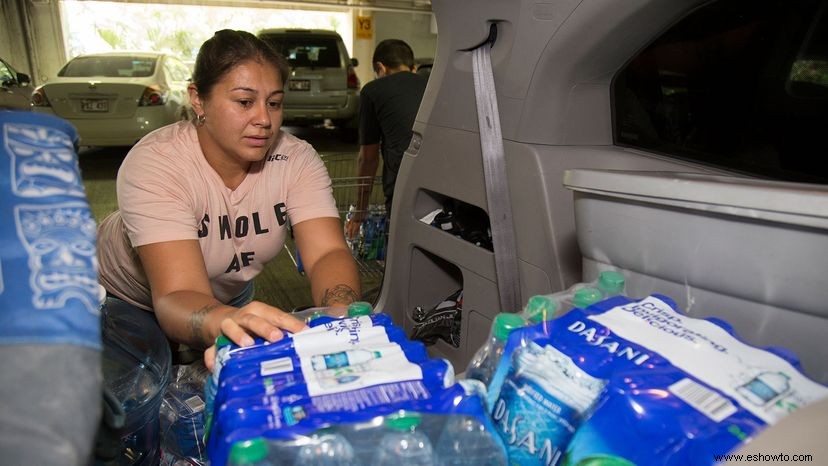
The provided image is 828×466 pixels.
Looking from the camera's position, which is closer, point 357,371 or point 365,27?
point 357,371

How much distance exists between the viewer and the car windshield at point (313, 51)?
898cm

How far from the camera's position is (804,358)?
980mm

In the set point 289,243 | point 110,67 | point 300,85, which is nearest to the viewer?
point 289,243

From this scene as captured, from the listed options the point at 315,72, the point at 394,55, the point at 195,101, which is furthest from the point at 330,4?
the point at 195,101

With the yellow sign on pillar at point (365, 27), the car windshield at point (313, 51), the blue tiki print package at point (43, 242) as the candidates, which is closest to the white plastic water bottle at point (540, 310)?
the blue tiki print package at point (43, 242)

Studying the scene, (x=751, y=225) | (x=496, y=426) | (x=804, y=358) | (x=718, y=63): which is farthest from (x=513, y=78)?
(x=496, y=426)

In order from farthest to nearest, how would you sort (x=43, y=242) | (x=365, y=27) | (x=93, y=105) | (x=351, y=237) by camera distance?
(x=365, y=27) < (x=93, y=105) < (x=351, y=237) < (x=43, y=242)

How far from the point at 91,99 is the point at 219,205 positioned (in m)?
6.32

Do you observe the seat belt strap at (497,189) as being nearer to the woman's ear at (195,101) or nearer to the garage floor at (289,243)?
the woman's ear at (195,101)

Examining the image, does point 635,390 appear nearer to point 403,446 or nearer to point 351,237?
point 403,446

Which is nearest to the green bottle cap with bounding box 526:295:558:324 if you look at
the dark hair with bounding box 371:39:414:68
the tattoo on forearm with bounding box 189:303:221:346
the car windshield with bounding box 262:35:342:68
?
the tattoo on forearm with bounding box 189:303:221:346

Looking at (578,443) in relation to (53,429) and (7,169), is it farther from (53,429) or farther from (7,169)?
(7,169)

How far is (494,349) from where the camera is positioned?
87cm

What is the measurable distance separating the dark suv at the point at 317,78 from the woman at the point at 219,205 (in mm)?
7270
